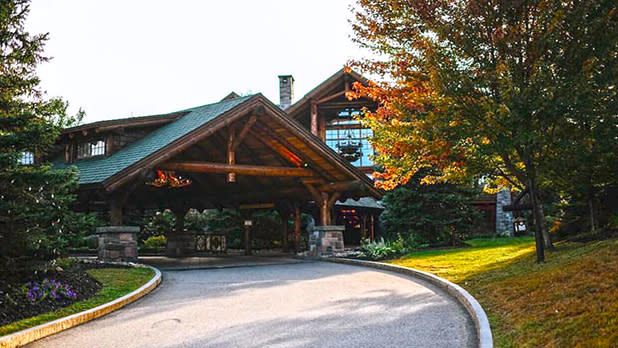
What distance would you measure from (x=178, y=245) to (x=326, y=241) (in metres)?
8.11

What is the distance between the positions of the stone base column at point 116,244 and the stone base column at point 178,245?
8183mm

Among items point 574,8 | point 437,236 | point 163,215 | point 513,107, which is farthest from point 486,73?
point 163,215

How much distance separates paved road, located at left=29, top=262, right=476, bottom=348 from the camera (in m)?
6.15

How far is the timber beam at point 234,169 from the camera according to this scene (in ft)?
49.8

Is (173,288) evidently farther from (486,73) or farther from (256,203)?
(256,203)

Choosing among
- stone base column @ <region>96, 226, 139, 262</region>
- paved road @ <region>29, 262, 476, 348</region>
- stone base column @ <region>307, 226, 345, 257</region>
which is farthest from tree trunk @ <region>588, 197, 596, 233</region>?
stone base column @ <region>96, 226, 139, 262</region>

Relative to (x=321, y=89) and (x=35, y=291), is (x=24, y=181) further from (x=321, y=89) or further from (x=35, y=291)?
(x=321, y=89)

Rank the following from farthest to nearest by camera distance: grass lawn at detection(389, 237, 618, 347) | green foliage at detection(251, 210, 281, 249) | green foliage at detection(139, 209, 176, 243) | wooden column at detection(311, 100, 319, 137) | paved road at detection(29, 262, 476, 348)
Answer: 1. green foliage at detection(139, 209, 176, 243)
2. wooden column at detection(311, 100, 319, 137)
3. green foliage at detection(251, 210, 281, 249)
4. paved road at detection(29, 262, 476, 348)
5. grass lawn at detection(389, 237, 618, 347)

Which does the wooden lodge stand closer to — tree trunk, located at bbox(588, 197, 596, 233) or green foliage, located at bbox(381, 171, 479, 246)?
green foliage, located at bbox(381, 171, 479, 246)

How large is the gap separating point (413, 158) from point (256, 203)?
1067 centimetres

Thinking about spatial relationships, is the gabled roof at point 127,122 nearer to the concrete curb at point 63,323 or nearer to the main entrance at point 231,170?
the main entrance at point 231,170

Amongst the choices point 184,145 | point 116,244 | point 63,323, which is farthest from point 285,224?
point 63,323

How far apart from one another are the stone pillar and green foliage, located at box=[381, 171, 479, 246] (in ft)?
26.9

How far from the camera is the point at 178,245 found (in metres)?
23.0
